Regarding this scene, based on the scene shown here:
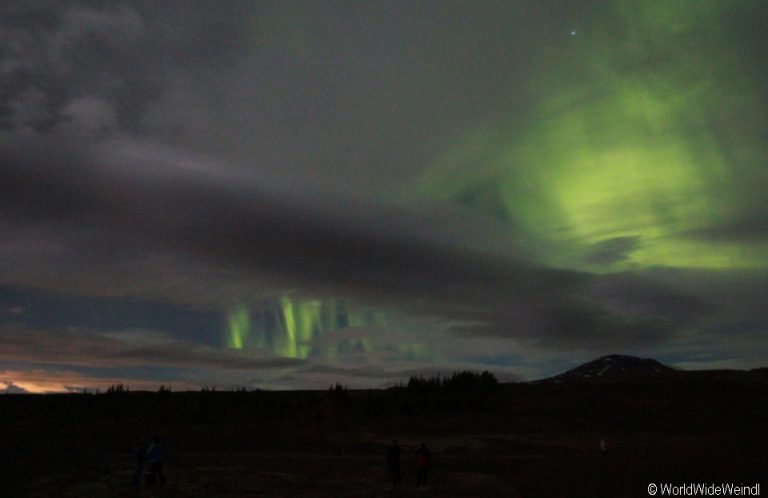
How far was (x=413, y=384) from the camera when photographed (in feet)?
221

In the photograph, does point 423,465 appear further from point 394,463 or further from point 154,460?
point 154,460

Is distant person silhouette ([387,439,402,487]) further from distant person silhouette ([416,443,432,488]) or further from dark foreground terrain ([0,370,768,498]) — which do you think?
distant person silhouette ([416,443,432,488])

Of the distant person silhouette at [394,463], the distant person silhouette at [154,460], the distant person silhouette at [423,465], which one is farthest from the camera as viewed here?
the distant person silhouette at [423,465]

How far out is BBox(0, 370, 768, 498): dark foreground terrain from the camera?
78.3 ft

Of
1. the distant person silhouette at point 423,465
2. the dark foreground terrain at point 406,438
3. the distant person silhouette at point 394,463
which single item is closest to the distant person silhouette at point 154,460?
the dark foreground terrain at point 406,438

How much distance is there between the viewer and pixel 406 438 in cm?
4628

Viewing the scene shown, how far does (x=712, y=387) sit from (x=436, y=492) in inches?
2041

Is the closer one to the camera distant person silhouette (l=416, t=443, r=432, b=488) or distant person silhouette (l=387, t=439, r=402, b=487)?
distant person silhouette (l=387, t=439, r=402, b=487)

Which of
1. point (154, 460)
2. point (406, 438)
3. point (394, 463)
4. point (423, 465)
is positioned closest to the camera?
point (154, 460)

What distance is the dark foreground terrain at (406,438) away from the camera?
23.9 metres

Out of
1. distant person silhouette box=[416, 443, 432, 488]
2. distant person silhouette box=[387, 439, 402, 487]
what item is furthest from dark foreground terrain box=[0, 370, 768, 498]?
distant person silhouette box=[416, 443, 432, 488]

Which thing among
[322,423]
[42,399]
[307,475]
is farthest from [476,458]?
[42,399]

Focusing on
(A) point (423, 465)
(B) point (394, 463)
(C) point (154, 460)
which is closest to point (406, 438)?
(A) point (423, 465)

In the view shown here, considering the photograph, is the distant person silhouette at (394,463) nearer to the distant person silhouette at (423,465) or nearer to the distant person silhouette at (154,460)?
the distant person silhouette at (423,465)
